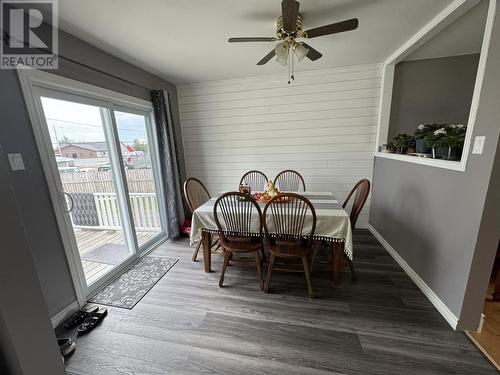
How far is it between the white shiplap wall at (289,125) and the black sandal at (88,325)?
2.43m

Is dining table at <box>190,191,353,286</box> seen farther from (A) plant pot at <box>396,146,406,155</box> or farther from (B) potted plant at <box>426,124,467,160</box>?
(A) plant pot at <box>396,146,406,155</box>

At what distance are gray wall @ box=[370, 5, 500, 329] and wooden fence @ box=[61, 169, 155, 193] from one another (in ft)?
10.8

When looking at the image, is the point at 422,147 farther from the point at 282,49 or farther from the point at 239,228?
the point at 239,228

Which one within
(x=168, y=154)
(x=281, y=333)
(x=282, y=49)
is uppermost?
(x=282, y=49)

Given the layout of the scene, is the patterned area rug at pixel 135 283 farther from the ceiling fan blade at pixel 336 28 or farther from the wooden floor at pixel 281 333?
the ceiling fan blade at pixel 336 28

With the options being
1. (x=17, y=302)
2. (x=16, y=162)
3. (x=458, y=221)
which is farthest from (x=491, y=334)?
(x=16, y=162)

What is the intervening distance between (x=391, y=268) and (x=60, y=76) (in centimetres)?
Answer: 378

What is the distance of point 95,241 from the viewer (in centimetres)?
268

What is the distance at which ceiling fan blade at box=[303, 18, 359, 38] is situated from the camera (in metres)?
1.41

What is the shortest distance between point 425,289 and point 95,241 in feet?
12.5

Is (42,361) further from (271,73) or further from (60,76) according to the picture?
(271,73)

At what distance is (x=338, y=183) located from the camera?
3.22m

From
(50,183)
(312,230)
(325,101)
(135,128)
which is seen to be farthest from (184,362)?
(325,101)

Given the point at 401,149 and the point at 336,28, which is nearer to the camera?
the point at 336,28
